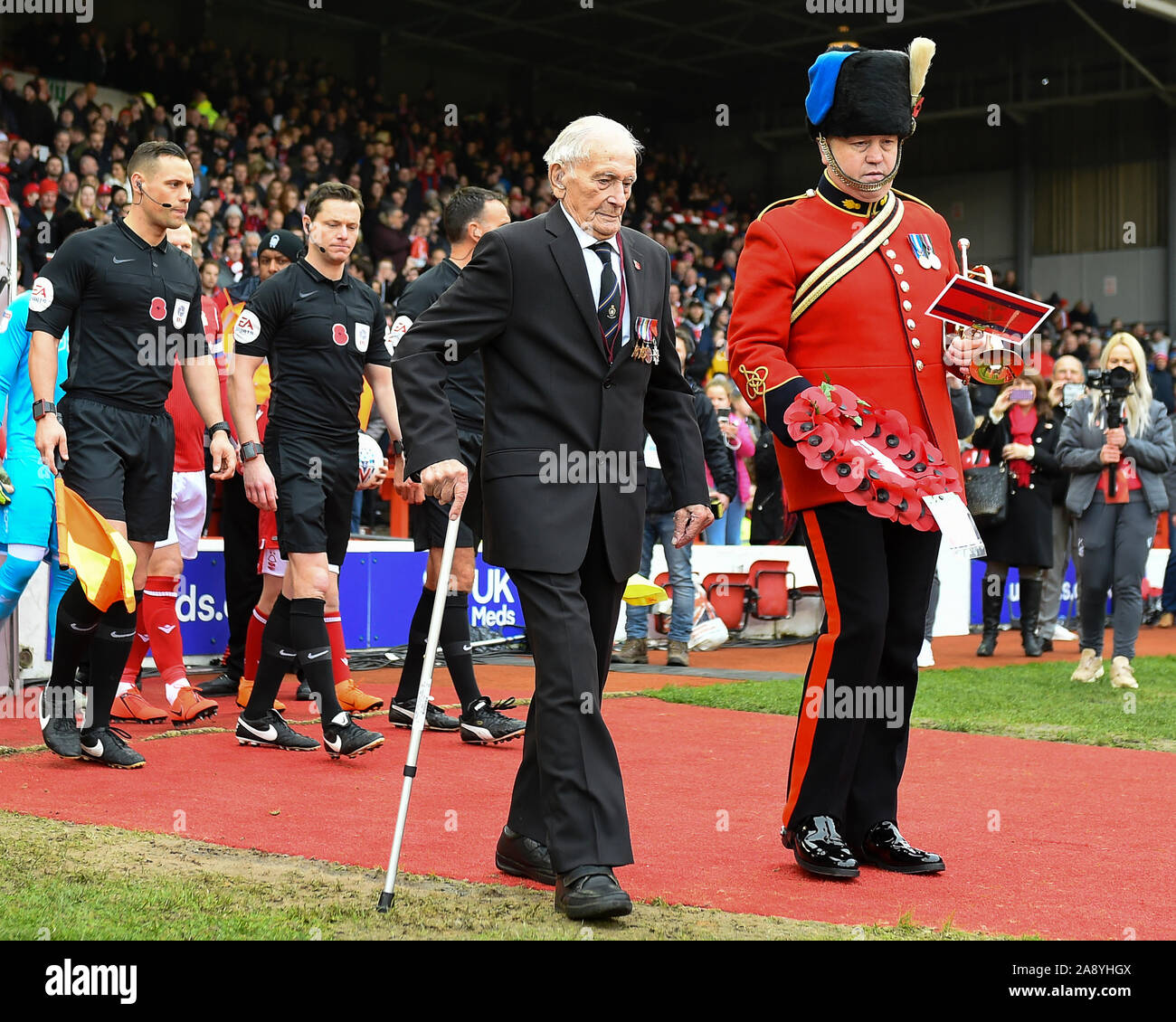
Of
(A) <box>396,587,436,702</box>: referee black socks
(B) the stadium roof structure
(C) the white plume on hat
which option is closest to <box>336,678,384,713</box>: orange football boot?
(A) <box>396,587,436,702</box>: referee black socks

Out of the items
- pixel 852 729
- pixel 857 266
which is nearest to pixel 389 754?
pixel 852 729

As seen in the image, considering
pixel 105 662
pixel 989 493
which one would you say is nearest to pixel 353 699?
pixel 105 662

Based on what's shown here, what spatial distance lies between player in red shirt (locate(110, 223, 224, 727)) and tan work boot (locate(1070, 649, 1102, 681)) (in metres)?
5.31

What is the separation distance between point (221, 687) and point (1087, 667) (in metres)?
5.21

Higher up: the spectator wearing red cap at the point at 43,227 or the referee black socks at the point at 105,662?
the spectator wearing red cap at the point at 43,227

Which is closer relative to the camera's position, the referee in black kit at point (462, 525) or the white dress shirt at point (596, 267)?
the white dress shirt at point (596, 267)

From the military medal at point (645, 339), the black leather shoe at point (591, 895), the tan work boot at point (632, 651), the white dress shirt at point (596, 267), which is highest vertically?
the white dress shirt at point (596, 267)

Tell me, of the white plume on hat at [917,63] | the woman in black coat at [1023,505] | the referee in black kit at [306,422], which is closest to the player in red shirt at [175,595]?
the referee in black kit at [306,422]

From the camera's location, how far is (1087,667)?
9.39m

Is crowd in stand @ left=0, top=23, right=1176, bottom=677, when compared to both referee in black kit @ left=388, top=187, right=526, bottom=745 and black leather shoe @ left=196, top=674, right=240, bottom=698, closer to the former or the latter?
referee in black kit @ left=388, top=187, right=526, bottom=745

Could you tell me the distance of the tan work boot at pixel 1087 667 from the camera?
30.8 feet

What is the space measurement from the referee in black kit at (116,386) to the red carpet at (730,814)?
375 millimetres

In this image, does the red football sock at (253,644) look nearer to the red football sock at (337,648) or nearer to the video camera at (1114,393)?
the red football sock at (337,648)
